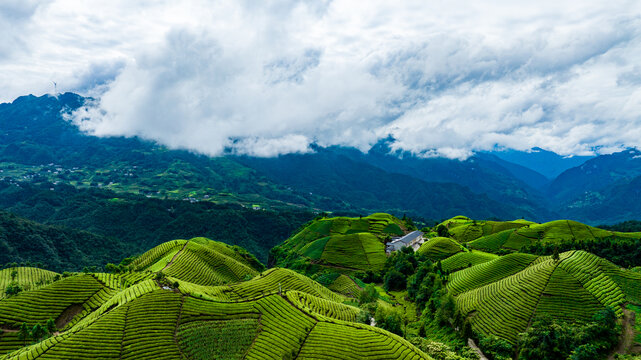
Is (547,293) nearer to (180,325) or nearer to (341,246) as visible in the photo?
(180,325)

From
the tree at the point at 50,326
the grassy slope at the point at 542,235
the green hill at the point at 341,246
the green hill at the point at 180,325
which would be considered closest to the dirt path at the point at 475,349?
the green hill at the point at 180,325

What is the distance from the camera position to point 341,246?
432ft

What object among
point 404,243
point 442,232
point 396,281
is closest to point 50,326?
point 396,281

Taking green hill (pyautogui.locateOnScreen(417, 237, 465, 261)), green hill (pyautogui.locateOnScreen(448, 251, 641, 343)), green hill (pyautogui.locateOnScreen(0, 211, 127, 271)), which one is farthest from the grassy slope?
green hill (pyautogui.locateOnScreen(0, 211, 127, 271))

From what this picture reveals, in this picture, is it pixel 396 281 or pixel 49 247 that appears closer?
pixel 396 281

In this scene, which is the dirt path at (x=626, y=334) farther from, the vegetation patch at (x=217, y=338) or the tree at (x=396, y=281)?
the vegetation patch at (x=217, y=338)

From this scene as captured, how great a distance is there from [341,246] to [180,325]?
85.4 m

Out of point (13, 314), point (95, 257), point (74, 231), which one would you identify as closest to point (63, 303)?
point (13, 314)

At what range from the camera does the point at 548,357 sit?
2024 inches

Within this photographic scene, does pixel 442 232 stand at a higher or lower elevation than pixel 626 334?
higher

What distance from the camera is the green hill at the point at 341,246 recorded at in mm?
122125

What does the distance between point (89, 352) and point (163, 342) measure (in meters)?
8.68

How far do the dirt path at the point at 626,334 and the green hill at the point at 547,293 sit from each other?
1.25 metres

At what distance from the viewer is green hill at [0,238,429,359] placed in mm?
44844
